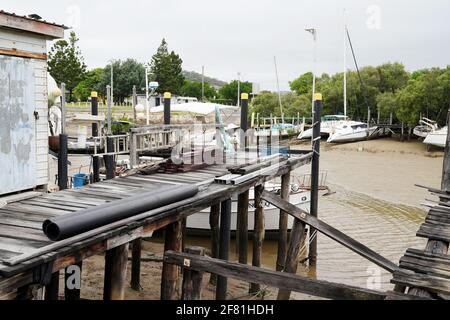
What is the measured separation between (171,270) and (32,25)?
4918mm

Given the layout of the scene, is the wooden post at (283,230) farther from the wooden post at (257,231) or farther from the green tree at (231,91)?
the green tree at (231,91)

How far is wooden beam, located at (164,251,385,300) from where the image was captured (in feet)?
16.9

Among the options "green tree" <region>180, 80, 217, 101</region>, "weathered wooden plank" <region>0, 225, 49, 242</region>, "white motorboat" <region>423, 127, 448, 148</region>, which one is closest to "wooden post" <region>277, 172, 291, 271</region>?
"weathered wooden plank" <region>0, 225, 49, 242</region>

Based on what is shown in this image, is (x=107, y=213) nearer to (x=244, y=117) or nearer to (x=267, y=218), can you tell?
(x=244, y=117)

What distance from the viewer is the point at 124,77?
61.1 metres

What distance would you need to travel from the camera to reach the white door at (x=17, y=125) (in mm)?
8602

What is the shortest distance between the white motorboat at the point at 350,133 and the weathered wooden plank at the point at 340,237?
33461mm

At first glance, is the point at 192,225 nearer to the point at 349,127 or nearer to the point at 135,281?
the point at 135,281

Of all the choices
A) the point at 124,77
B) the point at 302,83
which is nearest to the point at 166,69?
the point at 124,77

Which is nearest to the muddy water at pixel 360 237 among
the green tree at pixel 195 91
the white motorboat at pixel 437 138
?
the white motorboat at pixel 437 138

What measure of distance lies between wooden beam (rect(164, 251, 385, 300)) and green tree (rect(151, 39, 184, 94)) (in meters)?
56.0

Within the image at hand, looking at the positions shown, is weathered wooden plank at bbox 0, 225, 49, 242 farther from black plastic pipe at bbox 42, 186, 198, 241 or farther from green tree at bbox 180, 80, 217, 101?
green tree at bbox 180, 80, 217, 101
